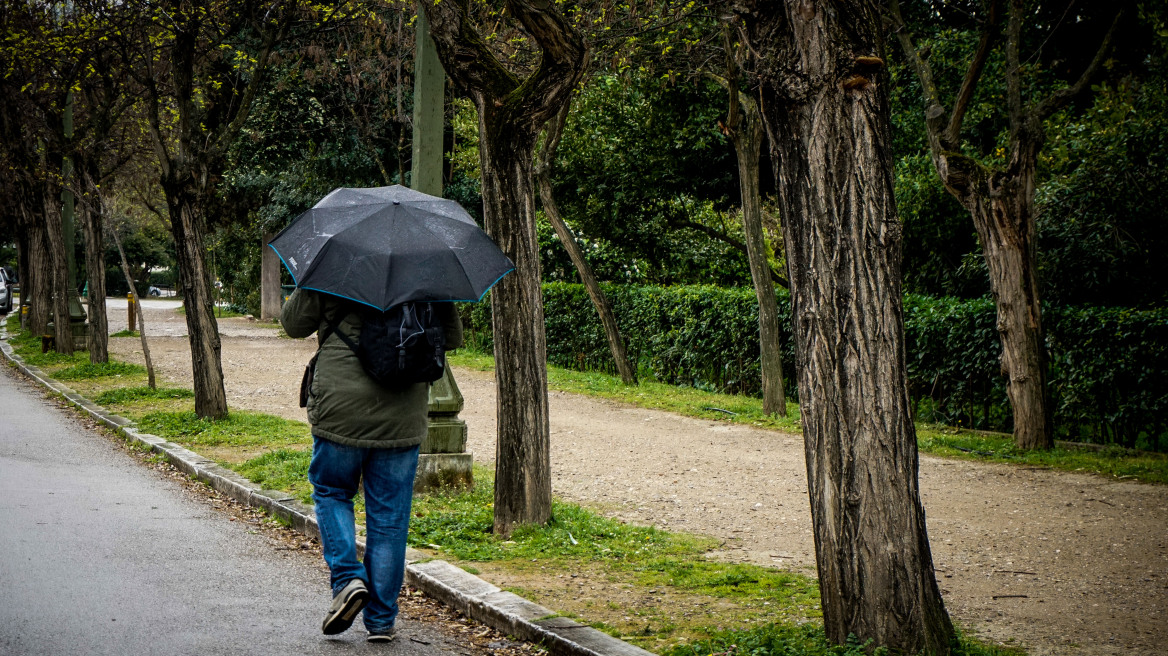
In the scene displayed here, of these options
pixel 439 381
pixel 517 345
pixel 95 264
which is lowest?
pixel 439 381

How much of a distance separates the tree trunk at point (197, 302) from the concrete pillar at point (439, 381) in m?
5.60

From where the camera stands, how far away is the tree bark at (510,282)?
696 cm

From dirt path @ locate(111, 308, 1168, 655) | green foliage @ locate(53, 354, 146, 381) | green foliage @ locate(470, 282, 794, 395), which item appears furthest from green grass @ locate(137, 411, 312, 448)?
green foliage @ locate(470, 282, 794, 395)

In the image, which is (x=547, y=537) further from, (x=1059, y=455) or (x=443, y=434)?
(x=1059, y=455)

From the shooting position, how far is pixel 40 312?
28828mm

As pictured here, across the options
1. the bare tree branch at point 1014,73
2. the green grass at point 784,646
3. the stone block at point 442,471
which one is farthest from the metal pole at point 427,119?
the bare tree branch at point 1014,73

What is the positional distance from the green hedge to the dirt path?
6.66 feet

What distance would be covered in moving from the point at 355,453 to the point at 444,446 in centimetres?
348

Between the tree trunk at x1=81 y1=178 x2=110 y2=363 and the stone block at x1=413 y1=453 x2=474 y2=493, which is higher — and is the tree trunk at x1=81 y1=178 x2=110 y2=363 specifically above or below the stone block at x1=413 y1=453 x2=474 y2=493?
above

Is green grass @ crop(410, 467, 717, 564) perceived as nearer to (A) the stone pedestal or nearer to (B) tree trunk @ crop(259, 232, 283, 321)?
(A) the stone pedestal

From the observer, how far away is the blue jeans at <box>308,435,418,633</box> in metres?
4.79

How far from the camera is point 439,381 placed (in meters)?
8.22

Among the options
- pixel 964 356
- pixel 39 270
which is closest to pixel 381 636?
pixel 964 356

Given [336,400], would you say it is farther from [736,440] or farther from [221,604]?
[736,440]
